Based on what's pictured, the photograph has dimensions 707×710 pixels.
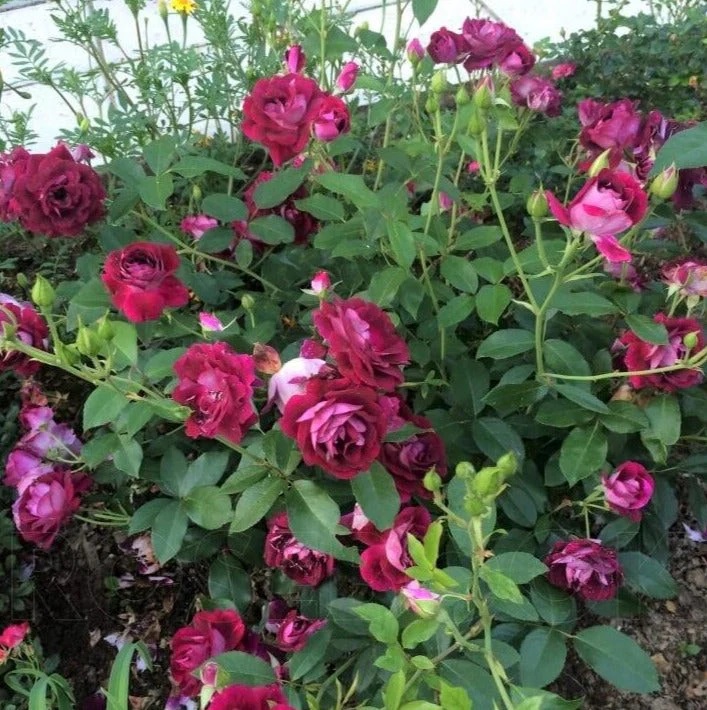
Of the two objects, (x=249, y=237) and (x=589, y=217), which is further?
(x=249, y=237)

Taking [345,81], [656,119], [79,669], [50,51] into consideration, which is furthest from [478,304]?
[50,51]

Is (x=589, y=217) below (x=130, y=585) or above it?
above

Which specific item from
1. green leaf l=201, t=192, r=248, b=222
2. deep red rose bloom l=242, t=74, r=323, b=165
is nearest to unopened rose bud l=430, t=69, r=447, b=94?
deep red rose bloom l=242, t=74, r=323, b=165

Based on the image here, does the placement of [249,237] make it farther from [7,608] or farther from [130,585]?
[7,608]

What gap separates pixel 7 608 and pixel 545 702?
97 centimetres

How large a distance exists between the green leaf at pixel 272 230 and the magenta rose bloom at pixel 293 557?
1.47 ft

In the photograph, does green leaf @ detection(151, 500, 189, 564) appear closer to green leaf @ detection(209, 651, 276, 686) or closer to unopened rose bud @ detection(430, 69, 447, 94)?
green leaf @ detection(209, 651, 276, 686)

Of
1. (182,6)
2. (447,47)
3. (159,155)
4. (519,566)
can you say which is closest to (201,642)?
(519,566)

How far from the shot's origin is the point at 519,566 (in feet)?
2.87

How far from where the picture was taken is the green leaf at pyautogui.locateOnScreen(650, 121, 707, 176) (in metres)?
0.82

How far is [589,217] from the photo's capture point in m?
0.85

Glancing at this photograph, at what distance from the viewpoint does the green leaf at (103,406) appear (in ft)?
3.14

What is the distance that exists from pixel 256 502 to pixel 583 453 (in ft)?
1.44

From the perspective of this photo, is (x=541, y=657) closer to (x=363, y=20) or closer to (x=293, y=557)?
(x=293, y=557)
